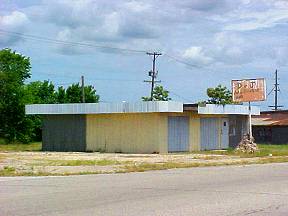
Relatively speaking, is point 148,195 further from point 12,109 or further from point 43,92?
point 43,92

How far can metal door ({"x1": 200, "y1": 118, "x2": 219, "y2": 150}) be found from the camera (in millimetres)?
44594

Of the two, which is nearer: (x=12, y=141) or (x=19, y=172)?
(x=19, y=172)

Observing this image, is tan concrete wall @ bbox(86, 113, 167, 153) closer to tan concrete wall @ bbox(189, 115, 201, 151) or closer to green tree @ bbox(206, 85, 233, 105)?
tan concrete wall @ bbox(189, 115, 201, 151)

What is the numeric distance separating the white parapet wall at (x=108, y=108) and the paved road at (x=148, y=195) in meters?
18.3

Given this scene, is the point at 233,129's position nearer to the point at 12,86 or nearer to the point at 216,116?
the point at 216,116

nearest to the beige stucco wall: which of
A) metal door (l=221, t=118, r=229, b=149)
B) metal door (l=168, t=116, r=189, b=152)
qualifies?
metal door (l=168, t=116, r=189, b=152)

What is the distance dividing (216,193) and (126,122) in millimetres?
27156

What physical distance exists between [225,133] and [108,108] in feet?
35.4

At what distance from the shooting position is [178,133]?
41875 mm

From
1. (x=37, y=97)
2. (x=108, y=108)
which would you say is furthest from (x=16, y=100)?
(x=108, y=108)

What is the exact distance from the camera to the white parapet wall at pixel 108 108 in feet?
128

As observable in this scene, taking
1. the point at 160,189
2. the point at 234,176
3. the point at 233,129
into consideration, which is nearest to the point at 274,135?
the point at 233,129

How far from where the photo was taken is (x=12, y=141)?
62219mm

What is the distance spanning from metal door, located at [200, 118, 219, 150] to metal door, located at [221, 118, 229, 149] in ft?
2.56
